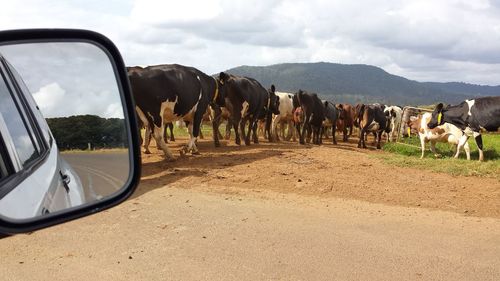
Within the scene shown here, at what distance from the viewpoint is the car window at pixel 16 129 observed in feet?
5.98

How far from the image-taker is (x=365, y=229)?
675 cm

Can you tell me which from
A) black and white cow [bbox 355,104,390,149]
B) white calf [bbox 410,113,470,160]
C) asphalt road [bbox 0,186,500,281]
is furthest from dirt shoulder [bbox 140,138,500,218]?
black and white cow [bbox 355,104,390,149]

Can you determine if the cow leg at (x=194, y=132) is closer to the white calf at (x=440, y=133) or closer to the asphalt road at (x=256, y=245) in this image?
the asphalt road at (x=256, y=245)

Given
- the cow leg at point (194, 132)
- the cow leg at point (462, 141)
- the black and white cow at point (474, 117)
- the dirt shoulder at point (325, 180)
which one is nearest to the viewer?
the dirt shoulder at point (325, 180)

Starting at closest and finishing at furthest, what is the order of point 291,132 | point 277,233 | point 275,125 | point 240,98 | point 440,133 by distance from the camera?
Answer: point 277,233 → point 240,98 → point 440,133 → point 275,125 → point 291,132

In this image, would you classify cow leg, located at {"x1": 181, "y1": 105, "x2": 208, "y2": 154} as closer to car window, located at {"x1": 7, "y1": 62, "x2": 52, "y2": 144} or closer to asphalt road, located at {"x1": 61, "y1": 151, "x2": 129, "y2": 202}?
asphalt road, located at {"x1": 61, "y1": 151, "x2": 129, "y2": 202}

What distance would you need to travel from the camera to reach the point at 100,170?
6.97ft

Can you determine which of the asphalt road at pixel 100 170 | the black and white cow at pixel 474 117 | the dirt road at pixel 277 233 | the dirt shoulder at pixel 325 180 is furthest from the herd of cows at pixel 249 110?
the asphalt road at pixel 100 170

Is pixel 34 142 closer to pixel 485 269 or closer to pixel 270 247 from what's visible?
pixel 270 247

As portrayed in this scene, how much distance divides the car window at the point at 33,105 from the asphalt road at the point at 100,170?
149mm

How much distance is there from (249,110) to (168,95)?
5328 mm

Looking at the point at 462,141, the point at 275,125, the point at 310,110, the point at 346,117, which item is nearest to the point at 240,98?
the point at 310,110

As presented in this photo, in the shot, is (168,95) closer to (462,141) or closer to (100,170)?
(462,141)

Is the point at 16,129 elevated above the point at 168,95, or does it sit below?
below
